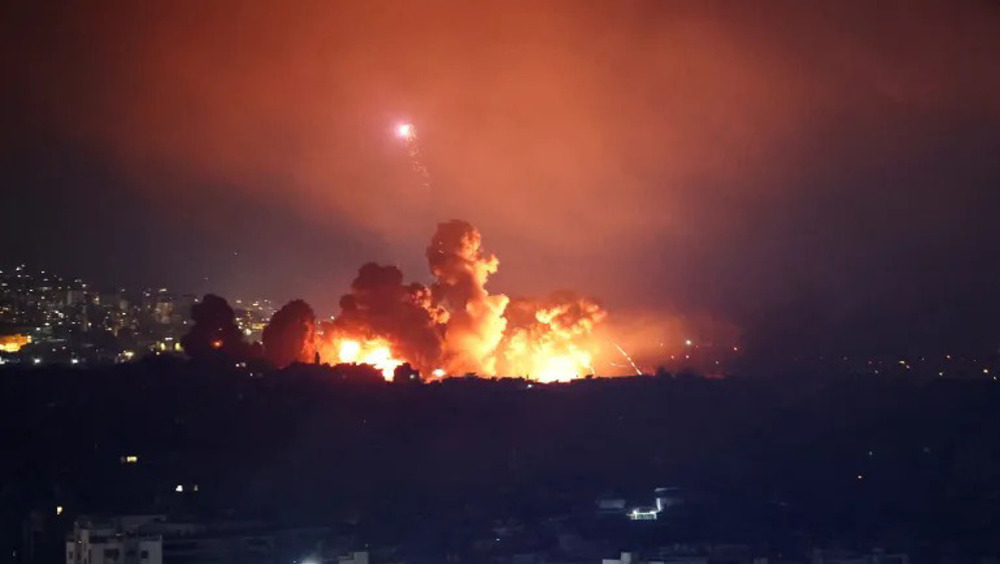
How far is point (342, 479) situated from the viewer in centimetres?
6369

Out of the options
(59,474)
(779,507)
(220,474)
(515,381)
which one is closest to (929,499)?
(779,507)

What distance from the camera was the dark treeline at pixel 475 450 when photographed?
61.7 m

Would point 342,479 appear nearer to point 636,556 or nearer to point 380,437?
point 380,437

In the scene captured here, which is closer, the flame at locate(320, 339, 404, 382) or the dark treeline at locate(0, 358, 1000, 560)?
the dark treeline at locate(0, 358, 1000, 560)

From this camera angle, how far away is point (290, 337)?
69062 mm

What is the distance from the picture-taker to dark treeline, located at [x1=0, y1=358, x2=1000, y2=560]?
6172 centimetres

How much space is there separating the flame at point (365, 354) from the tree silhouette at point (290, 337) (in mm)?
702

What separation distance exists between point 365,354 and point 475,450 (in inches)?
179

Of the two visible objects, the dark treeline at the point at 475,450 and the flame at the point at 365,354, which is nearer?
the dark treeline at the point at 475,450

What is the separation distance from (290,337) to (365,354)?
2.67 meters

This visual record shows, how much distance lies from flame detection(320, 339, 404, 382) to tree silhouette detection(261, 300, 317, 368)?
0.70m

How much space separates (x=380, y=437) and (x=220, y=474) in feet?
20.8

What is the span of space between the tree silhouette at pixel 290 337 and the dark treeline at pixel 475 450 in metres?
0.89

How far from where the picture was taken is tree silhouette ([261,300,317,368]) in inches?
2707
